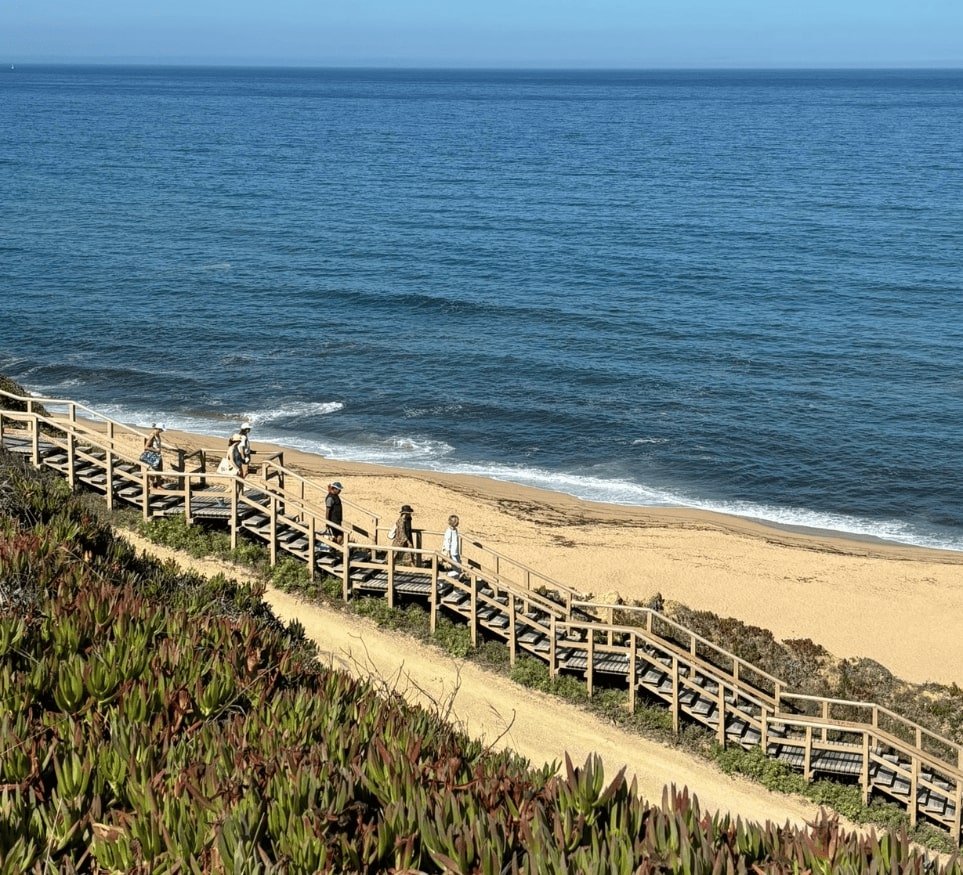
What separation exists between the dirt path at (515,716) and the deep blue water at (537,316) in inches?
623

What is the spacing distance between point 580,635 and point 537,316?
1244 inches

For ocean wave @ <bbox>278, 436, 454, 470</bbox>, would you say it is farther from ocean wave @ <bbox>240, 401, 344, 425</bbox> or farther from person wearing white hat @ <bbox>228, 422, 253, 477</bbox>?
person wearing white hat @ <bbox>228, 422, 253, 477</bbox>

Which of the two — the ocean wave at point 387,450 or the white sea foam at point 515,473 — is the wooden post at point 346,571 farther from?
the ocean wave at point 387,450

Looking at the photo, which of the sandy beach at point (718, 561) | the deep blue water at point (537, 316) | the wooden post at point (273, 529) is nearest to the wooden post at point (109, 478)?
the wooden post at point (273, 529)

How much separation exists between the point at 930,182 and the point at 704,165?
19.0m

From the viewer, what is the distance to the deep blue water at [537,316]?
3541cm

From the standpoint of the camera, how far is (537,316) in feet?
161

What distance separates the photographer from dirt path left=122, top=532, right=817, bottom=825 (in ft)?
51.0

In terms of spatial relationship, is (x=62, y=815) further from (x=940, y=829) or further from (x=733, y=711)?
(x=940, y=829)

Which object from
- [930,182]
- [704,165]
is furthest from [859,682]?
[704,165]

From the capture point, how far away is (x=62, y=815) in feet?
24.9

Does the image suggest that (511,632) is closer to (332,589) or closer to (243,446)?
(332,589)

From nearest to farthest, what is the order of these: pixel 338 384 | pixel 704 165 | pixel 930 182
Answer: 1. pixel 338 384
2. pixel 930 182
3. pixel 704 165

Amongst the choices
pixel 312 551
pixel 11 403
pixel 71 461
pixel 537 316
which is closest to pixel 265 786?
pixel 312 551
